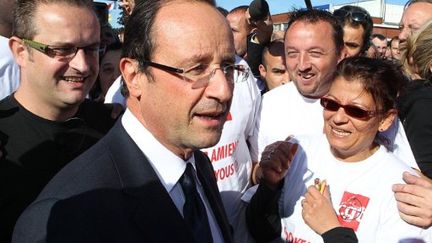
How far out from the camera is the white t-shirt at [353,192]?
2096 mm

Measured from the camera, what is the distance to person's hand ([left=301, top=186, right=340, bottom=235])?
2.03m

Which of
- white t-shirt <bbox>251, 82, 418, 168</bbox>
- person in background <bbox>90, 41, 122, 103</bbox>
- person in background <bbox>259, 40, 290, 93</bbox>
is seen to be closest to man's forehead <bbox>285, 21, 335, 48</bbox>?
white t-shirt <bbox>251, 82, 418, 168</bbox>

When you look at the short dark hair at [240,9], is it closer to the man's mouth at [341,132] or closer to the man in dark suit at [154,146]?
the man's mouth at [341,132]

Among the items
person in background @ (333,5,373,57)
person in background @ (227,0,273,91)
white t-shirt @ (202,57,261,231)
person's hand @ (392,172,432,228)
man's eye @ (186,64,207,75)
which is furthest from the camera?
person in background @ (227,0,273,91)

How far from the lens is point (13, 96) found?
2.13 meters

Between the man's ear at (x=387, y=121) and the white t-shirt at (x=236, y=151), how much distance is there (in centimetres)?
88

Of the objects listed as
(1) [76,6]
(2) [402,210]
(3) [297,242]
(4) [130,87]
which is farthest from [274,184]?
(1) [76,6]

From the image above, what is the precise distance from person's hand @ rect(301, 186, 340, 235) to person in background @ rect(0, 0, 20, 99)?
6.59 feet

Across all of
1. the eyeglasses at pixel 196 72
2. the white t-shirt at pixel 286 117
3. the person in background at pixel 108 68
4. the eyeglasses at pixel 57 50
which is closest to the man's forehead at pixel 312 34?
the white t-shirt at pixel 286 117

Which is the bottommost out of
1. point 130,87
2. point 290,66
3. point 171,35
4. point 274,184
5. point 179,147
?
point 274,184

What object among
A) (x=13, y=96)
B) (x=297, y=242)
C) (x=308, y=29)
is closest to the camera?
(x=13, y=96)

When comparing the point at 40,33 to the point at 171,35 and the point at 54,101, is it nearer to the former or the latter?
the point at 54,101

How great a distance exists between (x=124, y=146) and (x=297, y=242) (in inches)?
46.3

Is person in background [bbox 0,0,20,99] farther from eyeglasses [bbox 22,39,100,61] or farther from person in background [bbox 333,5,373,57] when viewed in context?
person in background [bbox 333,5,373,57]
